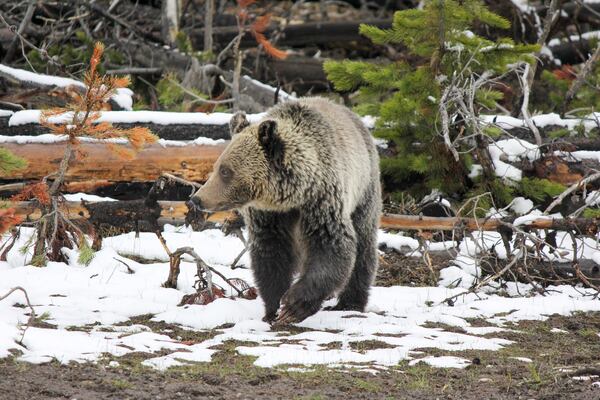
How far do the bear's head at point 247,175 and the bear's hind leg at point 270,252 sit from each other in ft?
0.91

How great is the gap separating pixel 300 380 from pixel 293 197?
192 centimetres

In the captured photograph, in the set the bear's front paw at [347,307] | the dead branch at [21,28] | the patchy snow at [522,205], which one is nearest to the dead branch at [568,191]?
the patchy snow at [522,205]

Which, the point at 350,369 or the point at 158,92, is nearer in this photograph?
the point at 350,369

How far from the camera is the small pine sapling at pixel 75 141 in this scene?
7105mm

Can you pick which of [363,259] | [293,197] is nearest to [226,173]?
[293,197]

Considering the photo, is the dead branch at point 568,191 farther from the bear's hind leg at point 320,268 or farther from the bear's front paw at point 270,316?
the bear's front paw at point 270,316

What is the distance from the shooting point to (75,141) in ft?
24.9

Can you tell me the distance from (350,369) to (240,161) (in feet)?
6.58

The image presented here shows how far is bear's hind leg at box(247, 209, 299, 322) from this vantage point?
7156 millimetres

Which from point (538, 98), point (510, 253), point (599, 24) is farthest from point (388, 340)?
point (599, 24)

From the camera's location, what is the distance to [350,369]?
5664 millimetres

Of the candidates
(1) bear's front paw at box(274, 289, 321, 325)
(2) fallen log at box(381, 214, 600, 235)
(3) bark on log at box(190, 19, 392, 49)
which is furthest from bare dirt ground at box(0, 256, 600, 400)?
(3) bark on log at box(190, 19, 392, 49)

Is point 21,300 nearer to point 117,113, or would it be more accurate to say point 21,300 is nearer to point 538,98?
point 117,113

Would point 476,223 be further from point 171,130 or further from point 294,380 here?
point 294,380
